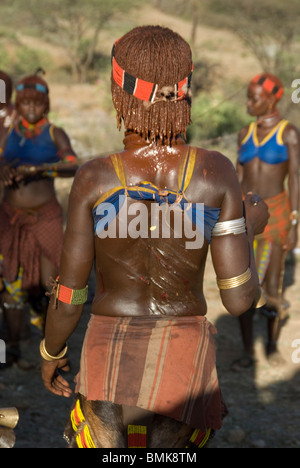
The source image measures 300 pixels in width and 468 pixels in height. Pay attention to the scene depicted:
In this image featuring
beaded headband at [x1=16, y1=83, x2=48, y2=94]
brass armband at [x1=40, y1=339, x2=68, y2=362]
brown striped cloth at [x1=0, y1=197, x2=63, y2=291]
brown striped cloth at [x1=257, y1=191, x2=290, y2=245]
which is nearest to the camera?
brass armband at [x1=40, y1=339, x2=68, y2=362]

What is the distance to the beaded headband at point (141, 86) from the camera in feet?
6.88

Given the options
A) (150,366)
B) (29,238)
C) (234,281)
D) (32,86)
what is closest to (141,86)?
(234,281)

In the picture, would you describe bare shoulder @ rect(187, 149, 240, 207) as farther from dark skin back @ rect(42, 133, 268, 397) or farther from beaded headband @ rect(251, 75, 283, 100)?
beaded headband @ rect(251, 75, 283, 100)

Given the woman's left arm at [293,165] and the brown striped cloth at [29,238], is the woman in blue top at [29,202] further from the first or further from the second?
the woman's left arm at [293,165]

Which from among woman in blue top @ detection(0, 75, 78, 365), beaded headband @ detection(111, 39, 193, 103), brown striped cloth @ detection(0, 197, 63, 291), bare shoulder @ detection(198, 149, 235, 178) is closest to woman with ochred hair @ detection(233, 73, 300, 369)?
woman in blue top @ detection(0, 75, 78, 365)

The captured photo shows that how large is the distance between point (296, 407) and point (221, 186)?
2878 millimetres

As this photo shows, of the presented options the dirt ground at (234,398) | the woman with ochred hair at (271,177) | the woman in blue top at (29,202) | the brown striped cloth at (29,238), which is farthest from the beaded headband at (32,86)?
the dirt ground at (234,398)

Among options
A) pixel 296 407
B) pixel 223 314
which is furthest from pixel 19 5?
Result: pixel 296 407

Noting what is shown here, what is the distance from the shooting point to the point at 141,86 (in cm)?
210

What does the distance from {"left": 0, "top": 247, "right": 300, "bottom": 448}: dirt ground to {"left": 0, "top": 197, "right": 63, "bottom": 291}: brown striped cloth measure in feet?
2.48

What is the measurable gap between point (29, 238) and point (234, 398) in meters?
2.07

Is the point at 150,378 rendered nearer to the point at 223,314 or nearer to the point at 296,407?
the point at 296,407

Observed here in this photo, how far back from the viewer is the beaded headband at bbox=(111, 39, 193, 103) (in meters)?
2.10
